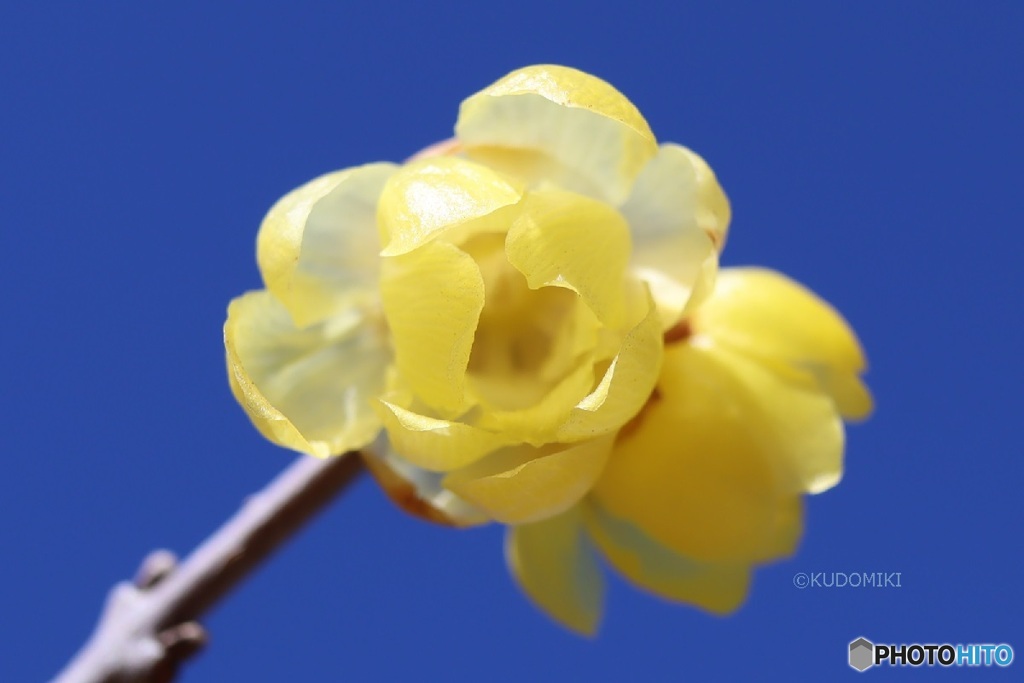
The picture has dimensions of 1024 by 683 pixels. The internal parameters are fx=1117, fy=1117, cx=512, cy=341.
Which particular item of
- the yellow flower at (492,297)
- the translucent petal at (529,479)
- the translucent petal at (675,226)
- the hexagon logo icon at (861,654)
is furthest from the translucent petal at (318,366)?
the hexagon logo icon at (861,654)

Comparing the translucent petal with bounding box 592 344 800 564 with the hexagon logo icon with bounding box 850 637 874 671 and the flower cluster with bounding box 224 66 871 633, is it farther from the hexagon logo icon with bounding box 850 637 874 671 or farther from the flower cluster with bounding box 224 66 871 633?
the hexagon logo icon with bounding box 850 637 874 671

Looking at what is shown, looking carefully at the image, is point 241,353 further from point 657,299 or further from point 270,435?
point 657,299

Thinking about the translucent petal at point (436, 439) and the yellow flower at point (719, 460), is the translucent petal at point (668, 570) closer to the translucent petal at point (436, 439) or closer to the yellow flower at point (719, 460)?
the yellow flower at point (719, 460)

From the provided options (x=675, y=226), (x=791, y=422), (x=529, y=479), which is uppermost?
(x=675, y=226)

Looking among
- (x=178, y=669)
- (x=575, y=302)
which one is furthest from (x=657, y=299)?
(x=178, y=669)

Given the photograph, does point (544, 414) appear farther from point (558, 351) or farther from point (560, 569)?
point (560, 569)

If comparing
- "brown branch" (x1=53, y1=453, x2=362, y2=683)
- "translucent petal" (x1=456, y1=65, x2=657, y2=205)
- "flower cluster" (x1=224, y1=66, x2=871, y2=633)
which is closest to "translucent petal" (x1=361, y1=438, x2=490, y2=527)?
"flower cluster" (x1=224, y1=66, x2=871, y2=633)

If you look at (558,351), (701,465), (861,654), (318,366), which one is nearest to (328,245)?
(318,366)
